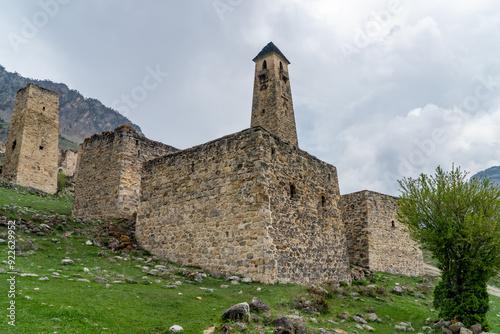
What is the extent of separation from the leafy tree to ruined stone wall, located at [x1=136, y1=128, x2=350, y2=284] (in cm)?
380

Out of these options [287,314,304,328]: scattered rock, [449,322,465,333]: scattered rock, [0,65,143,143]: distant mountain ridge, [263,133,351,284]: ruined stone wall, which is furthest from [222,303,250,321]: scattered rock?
[0,65,143,143]: distant mountain ridge

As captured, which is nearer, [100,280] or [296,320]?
[296,320]

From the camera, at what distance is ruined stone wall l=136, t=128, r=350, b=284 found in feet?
38.3

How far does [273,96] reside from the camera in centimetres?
3353

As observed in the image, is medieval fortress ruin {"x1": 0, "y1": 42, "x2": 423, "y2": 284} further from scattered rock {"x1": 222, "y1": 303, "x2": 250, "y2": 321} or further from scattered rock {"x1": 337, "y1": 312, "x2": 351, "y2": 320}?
scattered rock {"x1": 222, "y1": 303, "x2": 250, "y2": 321}

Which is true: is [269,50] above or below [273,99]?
above

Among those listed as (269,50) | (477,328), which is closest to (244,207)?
(477,328)

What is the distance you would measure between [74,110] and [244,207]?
182171 millimetres

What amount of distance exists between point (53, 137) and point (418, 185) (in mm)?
31576

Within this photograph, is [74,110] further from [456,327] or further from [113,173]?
[456,327]

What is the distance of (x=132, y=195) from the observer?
18844 millimetres

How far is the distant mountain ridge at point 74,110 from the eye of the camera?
15345 cm

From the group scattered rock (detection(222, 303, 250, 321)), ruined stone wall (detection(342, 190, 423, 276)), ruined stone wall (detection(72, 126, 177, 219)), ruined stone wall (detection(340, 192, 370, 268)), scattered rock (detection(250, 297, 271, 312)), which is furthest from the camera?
ruined stone wall (detection(342, 190, 423, 276))

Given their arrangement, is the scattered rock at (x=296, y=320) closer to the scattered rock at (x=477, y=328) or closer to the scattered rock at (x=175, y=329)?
the scattered rock at (x=175, y=329)
